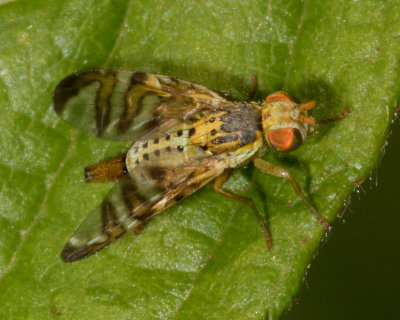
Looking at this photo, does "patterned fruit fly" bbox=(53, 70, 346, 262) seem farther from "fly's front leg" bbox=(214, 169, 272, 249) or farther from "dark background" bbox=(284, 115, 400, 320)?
"dark background" bbox=(284, 115, 400, 320)

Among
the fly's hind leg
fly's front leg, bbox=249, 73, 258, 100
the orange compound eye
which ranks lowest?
the fly's hind leg

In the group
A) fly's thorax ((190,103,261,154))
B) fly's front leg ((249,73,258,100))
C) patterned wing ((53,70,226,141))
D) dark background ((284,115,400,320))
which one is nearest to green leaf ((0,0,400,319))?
fly's front leg ((249,73,258,100))

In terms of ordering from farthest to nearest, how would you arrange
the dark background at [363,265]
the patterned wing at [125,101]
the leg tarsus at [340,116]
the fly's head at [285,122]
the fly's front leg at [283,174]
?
the dark background at [363,265] → the patterned wing at [125,101] → the fly's head at [285,122] → the leg tarsus at [340,116] → the fly's front leg at [283,174]

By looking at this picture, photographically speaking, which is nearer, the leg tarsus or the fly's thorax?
the leg tarsus

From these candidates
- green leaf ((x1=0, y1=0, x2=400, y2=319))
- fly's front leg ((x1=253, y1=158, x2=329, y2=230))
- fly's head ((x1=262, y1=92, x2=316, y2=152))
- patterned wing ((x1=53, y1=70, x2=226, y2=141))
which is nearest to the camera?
fly's front leg ((x1=253, y1=158, x2=329, y2=230))

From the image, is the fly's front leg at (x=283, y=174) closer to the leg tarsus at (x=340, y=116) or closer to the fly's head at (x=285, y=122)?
the fly's head at (x=285, y=122)

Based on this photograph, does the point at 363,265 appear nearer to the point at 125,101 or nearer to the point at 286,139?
the point at 286,139

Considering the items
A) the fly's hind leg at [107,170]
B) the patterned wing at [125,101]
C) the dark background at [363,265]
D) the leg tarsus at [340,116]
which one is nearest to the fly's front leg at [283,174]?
the leg tarsus at [340,116]
